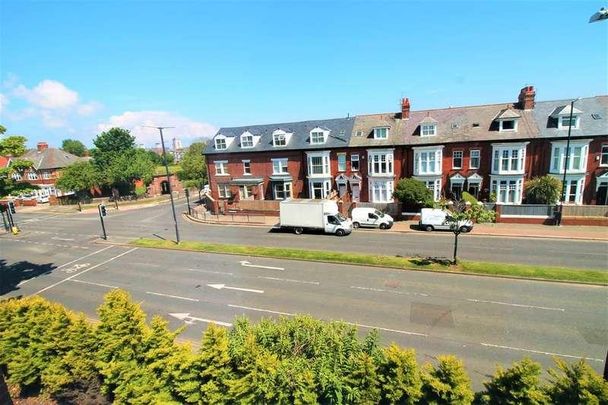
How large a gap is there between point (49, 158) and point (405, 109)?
73119 mm

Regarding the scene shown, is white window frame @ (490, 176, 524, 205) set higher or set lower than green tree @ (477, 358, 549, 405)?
higher

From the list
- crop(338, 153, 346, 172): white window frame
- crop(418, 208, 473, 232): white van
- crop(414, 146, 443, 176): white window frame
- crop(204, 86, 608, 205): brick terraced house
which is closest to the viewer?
crop(418, 208, 473, 232): white van

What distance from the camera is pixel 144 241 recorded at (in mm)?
31953

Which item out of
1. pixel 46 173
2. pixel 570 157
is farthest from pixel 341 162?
pixel 46 173

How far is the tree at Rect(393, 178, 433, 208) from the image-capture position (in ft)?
112

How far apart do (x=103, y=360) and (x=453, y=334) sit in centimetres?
1373

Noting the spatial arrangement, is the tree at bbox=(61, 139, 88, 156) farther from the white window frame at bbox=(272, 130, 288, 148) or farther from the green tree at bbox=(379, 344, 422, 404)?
the green tree at bbox=(379, 344, 422, 404)

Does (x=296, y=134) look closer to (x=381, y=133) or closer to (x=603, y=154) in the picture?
(x=381, y=133)

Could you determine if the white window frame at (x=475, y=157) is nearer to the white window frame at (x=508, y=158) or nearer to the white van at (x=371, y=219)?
the white window frame at (x=508, y=158)

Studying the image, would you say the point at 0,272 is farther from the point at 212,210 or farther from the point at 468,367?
the point at 468,367

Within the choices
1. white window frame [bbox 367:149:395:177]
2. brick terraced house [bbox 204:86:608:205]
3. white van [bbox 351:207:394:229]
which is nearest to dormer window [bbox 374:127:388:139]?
brick terraced house [bbox 204:86:608:205]

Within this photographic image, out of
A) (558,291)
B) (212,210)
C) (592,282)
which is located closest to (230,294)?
(558,291)

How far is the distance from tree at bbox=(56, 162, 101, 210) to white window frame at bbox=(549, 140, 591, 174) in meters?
68.5

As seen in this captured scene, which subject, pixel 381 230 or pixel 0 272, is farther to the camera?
pixel 381 230
